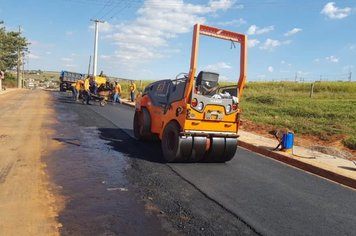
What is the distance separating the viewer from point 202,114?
928cm

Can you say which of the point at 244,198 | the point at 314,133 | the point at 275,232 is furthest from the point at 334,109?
the point at 275,232

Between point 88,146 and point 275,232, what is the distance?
6.76 metres

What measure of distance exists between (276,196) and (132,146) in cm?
527

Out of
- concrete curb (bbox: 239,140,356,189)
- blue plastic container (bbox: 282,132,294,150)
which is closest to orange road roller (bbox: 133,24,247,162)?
concrete curb (bbox: 239,140,356,189)

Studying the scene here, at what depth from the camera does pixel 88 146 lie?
1110cm

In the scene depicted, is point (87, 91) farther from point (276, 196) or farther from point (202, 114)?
point (276, 196)

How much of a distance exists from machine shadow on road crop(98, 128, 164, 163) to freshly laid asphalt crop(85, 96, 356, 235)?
1.13 metres

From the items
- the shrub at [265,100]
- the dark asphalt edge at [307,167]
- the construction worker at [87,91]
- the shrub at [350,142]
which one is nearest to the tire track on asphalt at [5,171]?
the dark asphalt edge at [307,167]

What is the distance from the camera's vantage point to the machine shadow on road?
33.4 ft

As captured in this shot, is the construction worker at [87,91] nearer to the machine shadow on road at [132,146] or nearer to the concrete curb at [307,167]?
the machine shadow on road at [132,146]

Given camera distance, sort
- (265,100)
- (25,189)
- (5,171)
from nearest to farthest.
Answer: (25,189) → (5,171) → (265,100)

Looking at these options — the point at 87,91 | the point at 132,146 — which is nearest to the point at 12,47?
the point at 87,91

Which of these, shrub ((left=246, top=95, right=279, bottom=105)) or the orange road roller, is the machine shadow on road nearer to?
the orange road roller

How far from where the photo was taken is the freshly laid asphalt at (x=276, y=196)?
582 cm
